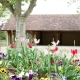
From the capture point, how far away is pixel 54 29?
32.1 metres

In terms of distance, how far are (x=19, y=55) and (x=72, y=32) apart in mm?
27533

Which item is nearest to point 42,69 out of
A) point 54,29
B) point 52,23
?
point 54,29

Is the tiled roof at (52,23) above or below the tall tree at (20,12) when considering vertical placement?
below

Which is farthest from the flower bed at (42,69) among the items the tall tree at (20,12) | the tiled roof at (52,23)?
the tiled roof at (52,23)

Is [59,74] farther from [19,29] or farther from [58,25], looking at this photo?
[58,25]

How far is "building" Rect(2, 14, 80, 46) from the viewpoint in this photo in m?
32.5

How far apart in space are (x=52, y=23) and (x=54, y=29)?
246 cm

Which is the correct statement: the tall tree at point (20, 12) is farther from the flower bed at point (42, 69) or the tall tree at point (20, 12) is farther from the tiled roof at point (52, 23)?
the tiled roof at point (52, 23)

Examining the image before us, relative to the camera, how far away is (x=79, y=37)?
32.9 m

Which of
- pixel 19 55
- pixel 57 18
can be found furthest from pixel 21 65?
pixel 57 18

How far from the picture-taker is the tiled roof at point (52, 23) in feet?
107

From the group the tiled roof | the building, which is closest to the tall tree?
the building

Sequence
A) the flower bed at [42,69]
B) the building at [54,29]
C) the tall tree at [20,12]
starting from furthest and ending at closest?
the building at [54,29] → the tall tree at [20,12] → the flower bed at [42,69]

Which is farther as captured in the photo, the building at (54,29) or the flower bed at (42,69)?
the building at (54,29)
